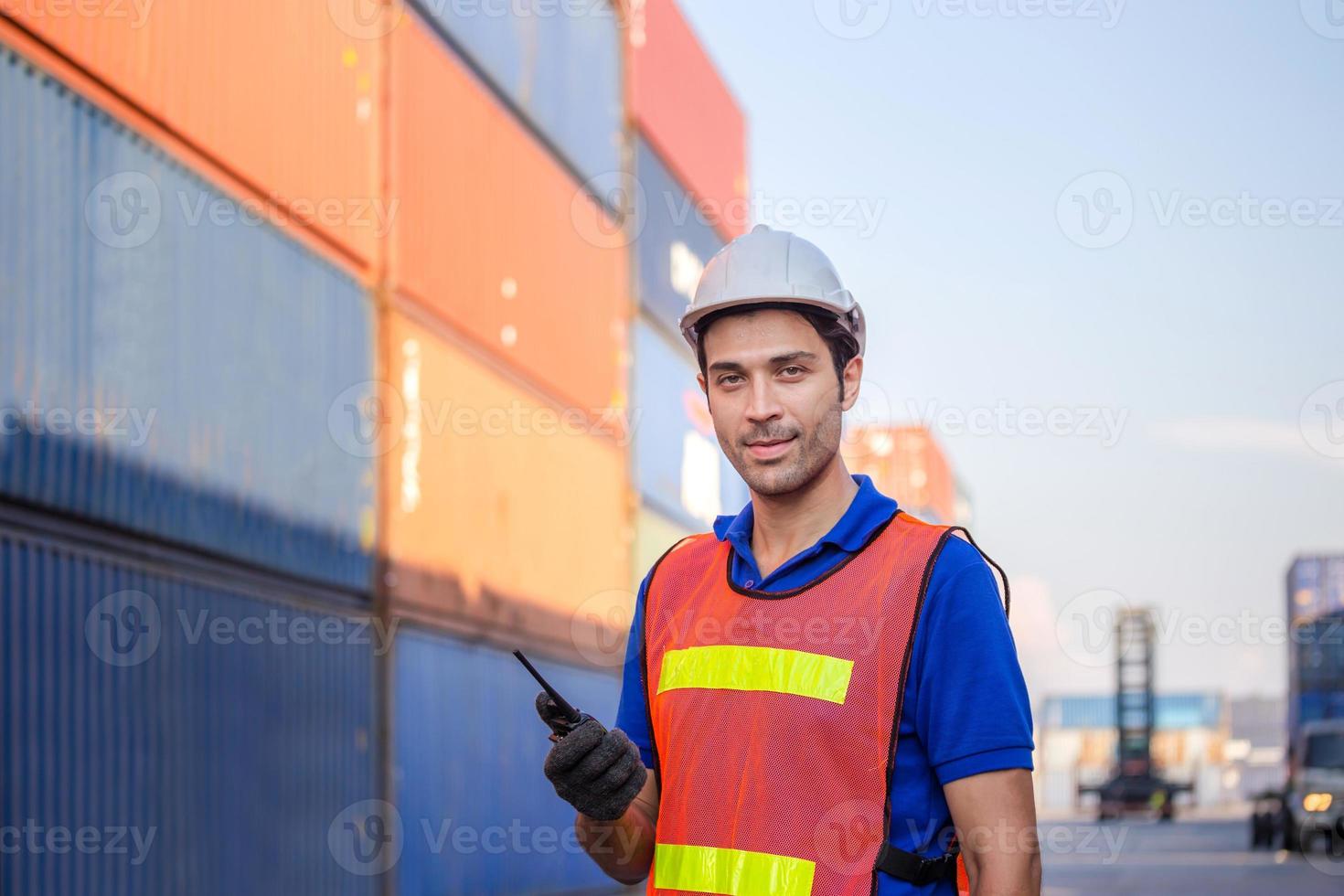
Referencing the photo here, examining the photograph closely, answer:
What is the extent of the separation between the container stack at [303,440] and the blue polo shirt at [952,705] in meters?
7.15

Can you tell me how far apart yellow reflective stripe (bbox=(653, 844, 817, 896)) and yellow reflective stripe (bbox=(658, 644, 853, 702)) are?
26 cm

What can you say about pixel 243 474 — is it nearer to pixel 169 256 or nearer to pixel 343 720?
pixel 169 256

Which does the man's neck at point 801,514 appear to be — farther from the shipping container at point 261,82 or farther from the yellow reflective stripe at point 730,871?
the shipping container at point 261,82

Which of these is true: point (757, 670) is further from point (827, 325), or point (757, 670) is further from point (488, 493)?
point (488, 493)

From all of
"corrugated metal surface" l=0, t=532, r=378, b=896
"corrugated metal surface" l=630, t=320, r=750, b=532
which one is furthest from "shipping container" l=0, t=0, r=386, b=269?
"corrugated metal surface" l=630, t=320, r=750, b=532

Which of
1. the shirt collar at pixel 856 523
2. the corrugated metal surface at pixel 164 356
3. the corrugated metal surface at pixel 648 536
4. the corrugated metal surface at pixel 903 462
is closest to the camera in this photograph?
the shirt collar at pixel 856 523

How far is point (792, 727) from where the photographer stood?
2543mm

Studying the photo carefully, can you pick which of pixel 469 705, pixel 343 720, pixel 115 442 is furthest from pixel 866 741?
pixel 469 705

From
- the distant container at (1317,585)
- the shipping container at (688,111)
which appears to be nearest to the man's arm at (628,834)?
the shipping container at (688,111)

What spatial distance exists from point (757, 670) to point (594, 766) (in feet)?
0.99

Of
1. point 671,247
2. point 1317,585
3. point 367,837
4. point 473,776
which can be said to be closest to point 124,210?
point 367,837

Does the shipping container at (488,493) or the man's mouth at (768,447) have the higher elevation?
the shipping container at (488,493)

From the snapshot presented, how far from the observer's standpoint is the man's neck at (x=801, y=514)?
276cm

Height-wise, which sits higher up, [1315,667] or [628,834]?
[628,834]
